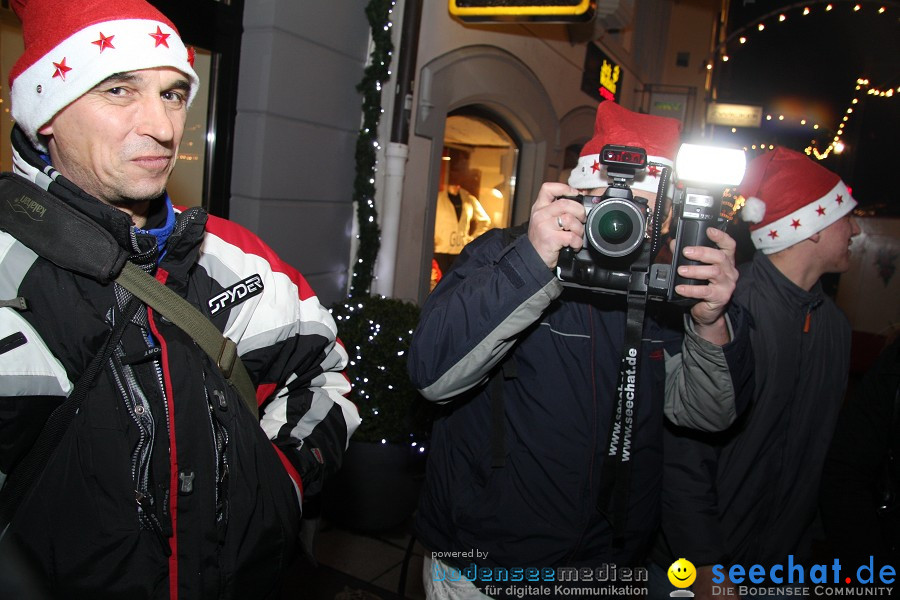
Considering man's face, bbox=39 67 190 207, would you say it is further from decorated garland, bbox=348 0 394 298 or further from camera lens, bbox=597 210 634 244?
decorated garland, bbox=348 0 394 298

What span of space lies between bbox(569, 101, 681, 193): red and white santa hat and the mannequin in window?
176 inches

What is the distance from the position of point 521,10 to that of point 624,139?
337 centimetres

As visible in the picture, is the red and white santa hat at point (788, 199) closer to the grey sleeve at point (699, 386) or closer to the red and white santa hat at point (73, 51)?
the grey sleeve at point (699, 386)

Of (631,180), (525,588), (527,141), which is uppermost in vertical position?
(527,141)

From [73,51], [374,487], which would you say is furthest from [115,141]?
[374,487]

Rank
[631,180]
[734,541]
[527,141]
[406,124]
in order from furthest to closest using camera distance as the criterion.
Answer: [527,141], [406,124], [734,541], [631,180]

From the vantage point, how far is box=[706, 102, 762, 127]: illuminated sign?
13.7 m

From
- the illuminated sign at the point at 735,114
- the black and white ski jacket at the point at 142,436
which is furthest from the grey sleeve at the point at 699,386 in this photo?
the illuminated sign at the point at 735,114

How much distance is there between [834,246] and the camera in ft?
8.52

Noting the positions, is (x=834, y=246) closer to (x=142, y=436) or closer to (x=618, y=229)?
(x=618, y=229)

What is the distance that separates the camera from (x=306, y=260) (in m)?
4.52

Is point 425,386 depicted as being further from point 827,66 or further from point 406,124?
point 827,66

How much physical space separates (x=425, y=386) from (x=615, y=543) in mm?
723

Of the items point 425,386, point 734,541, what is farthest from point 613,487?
point 734,541
